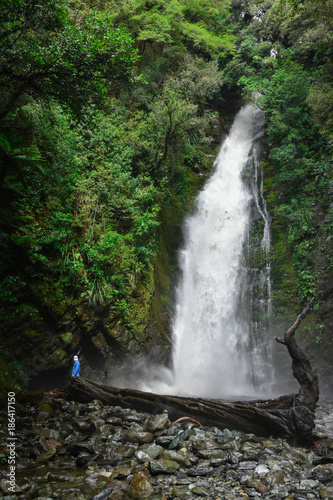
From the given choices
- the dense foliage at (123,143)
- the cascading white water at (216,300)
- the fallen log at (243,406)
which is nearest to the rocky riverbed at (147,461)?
the fallen log at (243,406)

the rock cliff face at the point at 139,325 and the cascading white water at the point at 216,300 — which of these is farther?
the cascading white water at the point at 216,300

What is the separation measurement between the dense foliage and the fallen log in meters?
2.09

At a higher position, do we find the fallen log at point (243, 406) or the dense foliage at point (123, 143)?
the dense foliage at point (123, 143)

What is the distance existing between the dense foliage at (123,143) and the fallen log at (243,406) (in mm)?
2091

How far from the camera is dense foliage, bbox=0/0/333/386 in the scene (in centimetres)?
664

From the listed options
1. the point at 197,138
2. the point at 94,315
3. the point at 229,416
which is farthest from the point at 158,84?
the point at 229,416

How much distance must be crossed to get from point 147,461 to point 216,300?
9.71m

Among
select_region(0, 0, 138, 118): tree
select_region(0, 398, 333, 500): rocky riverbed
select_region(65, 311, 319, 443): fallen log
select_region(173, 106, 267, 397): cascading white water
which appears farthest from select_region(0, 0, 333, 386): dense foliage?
select_region(0, 398, 333, 500): rocky riverbed

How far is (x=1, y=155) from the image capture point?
721 centimetres

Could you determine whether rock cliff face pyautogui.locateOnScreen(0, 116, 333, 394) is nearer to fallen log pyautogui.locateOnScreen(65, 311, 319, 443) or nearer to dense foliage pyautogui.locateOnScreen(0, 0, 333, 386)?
dense foliage pyautogui.locateOnScreen(0, 0, 333, 386)

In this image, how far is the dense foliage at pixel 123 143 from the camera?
6.64 metres

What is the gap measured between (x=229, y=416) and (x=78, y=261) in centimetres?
550

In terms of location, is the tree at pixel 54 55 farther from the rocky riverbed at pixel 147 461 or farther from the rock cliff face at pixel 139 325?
the rocky riverbed at pixel 147 461

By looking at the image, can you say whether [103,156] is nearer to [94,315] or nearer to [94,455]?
[94,315]
